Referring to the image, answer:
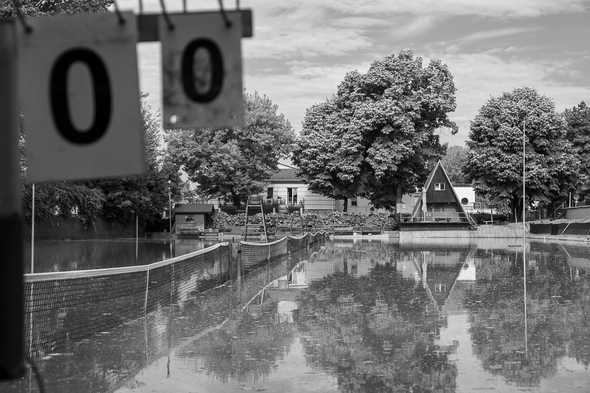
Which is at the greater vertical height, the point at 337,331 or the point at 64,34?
the point at 64,34

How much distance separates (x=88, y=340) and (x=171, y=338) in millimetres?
1177

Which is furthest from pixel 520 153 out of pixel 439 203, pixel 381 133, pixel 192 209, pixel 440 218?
pixel 192 209

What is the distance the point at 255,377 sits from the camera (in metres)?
8.40

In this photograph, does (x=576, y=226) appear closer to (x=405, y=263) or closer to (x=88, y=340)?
(x=405, y=263)

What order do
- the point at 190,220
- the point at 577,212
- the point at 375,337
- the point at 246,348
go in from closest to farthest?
the point at 246,348 → the point at 375,337 → the point at 577,212 → the point at 190,220

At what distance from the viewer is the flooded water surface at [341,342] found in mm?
8148

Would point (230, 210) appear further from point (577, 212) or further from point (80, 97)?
point (80, 97)

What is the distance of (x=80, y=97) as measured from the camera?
12.5 feet

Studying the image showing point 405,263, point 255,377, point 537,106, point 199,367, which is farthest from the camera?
point 537,106

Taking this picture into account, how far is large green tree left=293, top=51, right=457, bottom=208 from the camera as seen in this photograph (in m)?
64.1

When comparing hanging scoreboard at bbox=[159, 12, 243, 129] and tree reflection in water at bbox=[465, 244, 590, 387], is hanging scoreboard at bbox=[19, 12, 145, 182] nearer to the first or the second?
hanging scoreboard at bbox=[159, 12, 243, 129]

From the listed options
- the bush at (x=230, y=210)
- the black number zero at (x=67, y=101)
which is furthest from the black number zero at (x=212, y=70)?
the bush at (x=230, y=210)

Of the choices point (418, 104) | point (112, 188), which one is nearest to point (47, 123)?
point (112, 188)

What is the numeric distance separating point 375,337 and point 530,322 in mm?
3096
